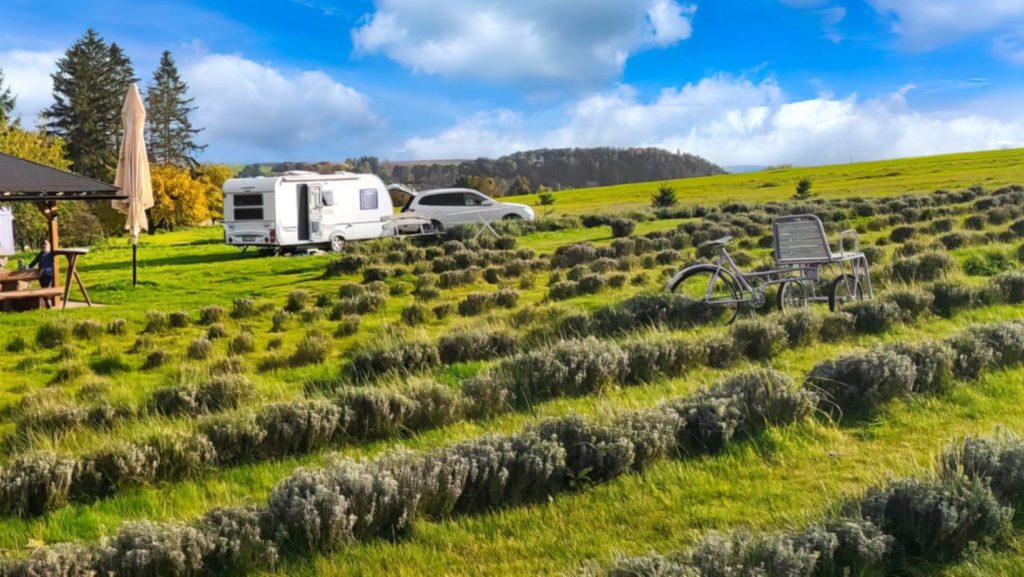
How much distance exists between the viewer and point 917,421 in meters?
5.41

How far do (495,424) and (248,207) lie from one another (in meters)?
19.9

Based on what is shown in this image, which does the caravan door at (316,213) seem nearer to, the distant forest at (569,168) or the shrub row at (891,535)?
the shrub row at (891,535)

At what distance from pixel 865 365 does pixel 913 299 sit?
13.3ft

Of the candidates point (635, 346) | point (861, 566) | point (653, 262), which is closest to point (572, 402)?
point (635, 346)

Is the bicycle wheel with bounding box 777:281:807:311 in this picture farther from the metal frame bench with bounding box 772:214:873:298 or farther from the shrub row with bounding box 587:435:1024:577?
the shrub row with bounding box 587:435:1024:577

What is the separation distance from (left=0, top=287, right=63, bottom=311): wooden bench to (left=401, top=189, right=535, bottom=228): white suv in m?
15.7

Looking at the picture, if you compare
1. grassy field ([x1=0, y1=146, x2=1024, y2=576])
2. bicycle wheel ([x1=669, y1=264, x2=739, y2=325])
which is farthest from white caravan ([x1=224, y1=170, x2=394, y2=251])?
bicycle wheel ([x1=669, y1=264, x2=739, y2=325])

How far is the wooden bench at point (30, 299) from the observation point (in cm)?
1361

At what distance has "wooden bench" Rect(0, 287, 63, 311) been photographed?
13609 millimetres

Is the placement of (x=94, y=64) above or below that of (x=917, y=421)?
above

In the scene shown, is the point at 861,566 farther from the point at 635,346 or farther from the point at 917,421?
the point at 635,346

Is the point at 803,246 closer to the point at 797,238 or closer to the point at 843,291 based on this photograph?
the point at 797,238

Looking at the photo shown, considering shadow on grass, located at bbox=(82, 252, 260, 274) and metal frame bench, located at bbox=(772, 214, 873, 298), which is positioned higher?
metal frame bench, located at bbox=(772, 214, 873, 298)

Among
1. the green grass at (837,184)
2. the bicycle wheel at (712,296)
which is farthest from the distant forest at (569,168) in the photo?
the bicycle wheel at (712,296)
